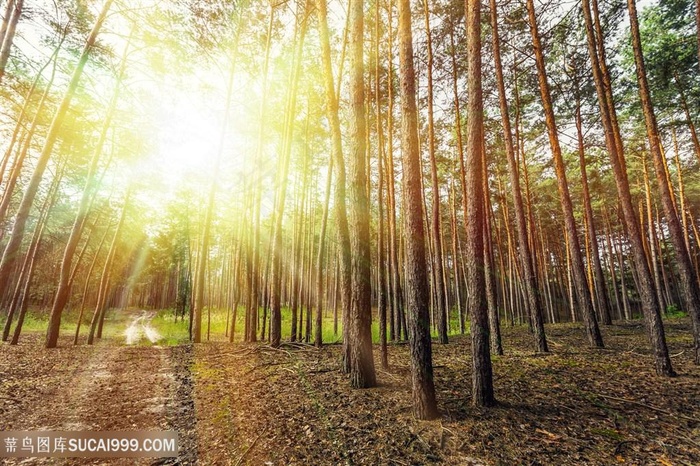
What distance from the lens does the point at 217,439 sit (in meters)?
3.49

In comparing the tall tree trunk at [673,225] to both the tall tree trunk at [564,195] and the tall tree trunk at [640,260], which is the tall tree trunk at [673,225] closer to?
the tall tree trunk at [640,260]

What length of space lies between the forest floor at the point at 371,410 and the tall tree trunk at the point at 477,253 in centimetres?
41

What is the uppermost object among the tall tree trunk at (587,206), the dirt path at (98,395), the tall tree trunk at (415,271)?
the tall tree trunk at (587,206)

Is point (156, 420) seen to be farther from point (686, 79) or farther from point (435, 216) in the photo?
point (686, 79)

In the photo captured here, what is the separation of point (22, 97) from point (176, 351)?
9.70m

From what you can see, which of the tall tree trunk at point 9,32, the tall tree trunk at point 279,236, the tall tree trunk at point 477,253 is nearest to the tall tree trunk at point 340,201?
the tall tree trunk at point 477,253

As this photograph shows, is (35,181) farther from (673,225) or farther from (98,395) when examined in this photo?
(673,225)

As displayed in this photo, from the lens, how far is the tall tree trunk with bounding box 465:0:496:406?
13.9 ft

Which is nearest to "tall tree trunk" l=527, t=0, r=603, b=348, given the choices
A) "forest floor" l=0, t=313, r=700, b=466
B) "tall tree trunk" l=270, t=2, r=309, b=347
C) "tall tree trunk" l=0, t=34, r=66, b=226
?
"forest floor" l=0, t=313, r=700, b=466

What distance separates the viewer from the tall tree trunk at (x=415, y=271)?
3.79m

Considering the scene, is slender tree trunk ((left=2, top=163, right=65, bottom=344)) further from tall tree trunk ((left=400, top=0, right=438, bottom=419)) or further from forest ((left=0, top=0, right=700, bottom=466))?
tall tree trunk ((left=400, top=0, right=438, bottom=419))

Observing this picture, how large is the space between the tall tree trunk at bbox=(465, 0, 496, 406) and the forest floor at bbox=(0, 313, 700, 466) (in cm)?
41

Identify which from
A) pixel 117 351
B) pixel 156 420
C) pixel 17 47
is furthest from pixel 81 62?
pixel 156 420

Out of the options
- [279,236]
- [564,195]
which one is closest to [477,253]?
[279,236]
